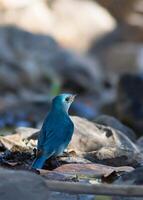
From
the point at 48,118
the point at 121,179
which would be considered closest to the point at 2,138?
the point at 48,118

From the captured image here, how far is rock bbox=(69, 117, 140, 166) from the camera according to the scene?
13.1 ft

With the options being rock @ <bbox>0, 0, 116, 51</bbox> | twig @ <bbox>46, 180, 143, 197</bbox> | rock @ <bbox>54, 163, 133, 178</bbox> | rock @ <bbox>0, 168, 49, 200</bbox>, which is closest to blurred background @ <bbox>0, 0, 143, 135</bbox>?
rock @ <bbox>0, 0, 116, 51</bbox>

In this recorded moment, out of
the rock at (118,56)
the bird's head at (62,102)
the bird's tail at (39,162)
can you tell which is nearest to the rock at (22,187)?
the bird's tail at (39,162)

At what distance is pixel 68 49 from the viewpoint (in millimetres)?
16266

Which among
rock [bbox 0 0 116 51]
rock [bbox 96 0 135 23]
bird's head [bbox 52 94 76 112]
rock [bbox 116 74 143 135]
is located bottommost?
rock [bbox 116 74 143 135]

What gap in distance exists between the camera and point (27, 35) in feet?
52.1

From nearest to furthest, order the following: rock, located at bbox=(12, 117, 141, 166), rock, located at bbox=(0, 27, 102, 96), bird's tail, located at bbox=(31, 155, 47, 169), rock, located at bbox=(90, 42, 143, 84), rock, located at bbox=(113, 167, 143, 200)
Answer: rock, located at bbox=(113, 167, 143, 200) < bird's tail, located at bbox=(31, 155, 47, 169) < rock, located at bbox=(12, 117, 141, 166) < rock, located at bbox=(0, 27, 102, 96) < rock, located at bbox=(90, 42, 143, 84)

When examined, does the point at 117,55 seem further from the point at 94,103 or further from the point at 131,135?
the point at 131,135

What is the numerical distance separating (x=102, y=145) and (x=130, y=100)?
7.15 m

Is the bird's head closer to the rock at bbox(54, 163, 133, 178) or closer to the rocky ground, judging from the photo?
the rock at bbox(54, 163, 133, 178)

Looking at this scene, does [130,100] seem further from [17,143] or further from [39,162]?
[39,162]

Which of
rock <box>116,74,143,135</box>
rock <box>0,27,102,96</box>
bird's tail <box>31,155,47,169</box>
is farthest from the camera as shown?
rock <box>0,27,102,96</box>

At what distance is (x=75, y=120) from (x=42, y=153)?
1.14 meters

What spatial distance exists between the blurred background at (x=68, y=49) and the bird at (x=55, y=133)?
339 inches
